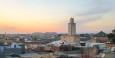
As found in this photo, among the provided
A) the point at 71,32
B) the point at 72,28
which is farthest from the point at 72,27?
the point at 71,32

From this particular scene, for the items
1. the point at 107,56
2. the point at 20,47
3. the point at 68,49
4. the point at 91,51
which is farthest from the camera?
the point at 68,49

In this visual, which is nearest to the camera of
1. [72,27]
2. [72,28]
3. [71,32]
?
[72,28]

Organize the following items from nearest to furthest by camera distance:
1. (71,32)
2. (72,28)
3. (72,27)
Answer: (72,28) < (72,27) < (71,32)

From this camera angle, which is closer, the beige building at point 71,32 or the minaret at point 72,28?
the beige building at point 71,32

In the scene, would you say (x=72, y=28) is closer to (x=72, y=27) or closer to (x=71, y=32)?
(x=72, y=27)

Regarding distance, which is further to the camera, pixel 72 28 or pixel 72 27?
pixel 72 27

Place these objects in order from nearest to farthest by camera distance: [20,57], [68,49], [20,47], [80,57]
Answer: [20,57] → [80,57] → [20,47] → [68,49]

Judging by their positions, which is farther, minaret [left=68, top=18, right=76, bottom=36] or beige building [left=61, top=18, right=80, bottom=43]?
minaret [left=68, top=18, right=76, bottom=36]

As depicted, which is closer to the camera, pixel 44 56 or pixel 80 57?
pixel 44 56

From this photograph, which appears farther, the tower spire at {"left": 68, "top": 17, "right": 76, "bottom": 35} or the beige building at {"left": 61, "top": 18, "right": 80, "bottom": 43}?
the tower spire at {"left": 68, "top": 17, "right": 76, "bottom": 35}

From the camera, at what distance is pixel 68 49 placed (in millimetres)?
43781

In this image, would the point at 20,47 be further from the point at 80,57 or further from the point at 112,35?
the point at 112,35

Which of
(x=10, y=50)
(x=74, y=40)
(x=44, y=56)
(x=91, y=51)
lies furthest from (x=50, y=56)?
(x=74, y=40)

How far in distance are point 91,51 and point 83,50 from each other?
221 centimetres
